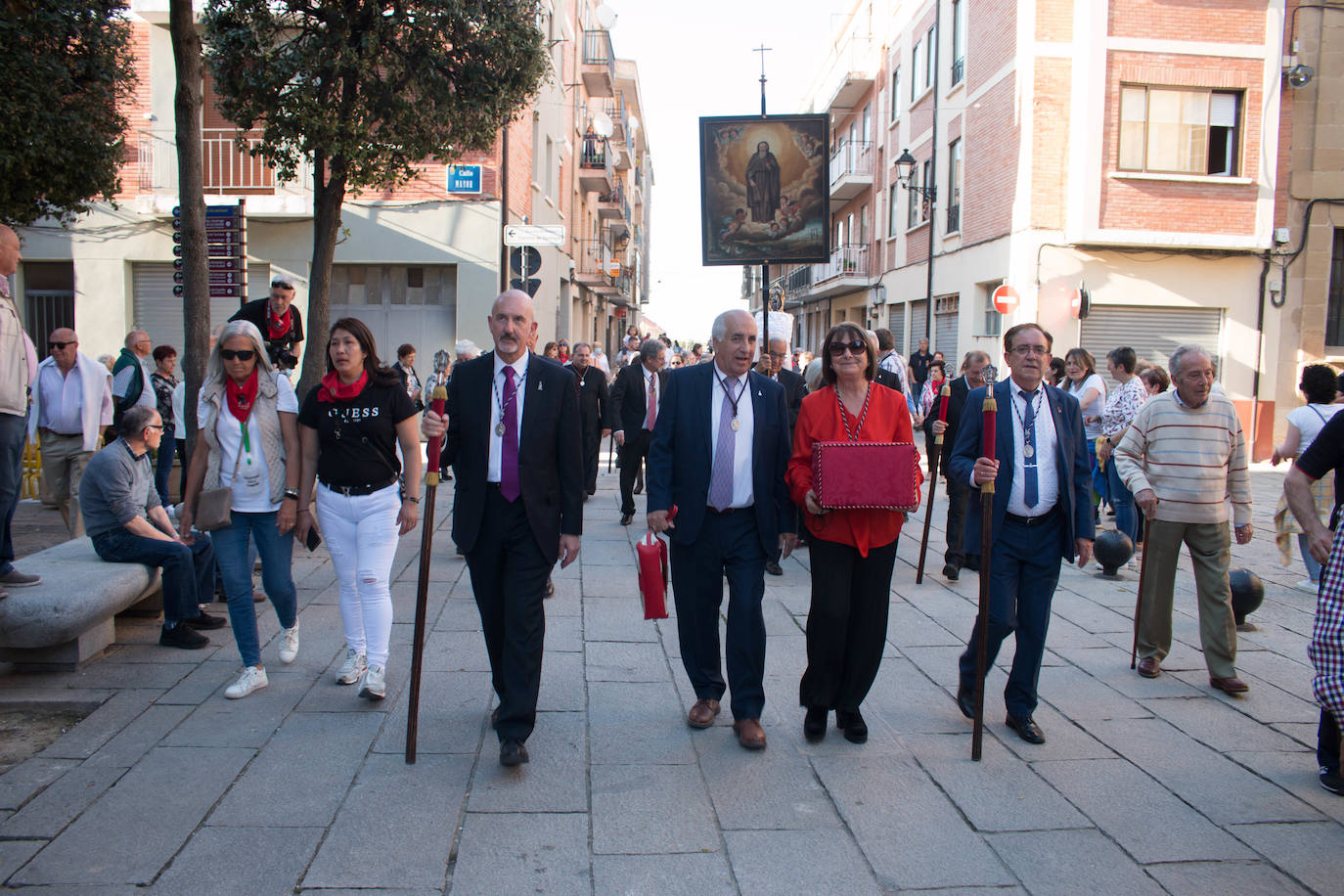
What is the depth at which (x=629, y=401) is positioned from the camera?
10.6m

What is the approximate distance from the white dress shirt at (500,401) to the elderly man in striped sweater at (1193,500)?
11.3 ft

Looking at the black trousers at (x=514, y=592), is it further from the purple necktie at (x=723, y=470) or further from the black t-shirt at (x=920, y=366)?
the black t-shirt at (x=920, y=366)

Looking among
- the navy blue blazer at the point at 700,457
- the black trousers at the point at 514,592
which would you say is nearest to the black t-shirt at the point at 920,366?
the navy blue blazer at the point at 700,457

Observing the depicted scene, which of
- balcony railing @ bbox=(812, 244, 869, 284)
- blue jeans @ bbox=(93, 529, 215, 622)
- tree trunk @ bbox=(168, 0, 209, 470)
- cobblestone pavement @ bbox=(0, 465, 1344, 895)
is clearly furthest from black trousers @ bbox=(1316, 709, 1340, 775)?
balcony railing @ bbox=(812, 244, 869, 284)

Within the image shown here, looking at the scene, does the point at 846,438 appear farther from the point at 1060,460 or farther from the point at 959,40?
the point at 959,40

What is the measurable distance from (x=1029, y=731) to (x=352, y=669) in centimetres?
339

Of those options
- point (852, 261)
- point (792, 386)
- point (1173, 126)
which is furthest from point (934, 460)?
point (852, 261)

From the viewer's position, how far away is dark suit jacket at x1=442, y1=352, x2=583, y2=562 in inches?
168

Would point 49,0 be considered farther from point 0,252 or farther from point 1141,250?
point 1141,250

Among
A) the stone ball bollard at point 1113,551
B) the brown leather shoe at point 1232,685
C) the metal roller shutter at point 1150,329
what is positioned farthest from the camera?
the metal roller shutter at point 1150,329

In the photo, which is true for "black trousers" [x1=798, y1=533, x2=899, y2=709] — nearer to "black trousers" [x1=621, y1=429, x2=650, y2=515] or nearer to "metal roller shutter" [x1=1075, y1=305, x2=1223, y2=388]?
"black trousers" [x1=621, y1=429, x2=650, y2=515]

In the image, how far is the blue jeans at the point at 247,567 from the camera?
16.4 ft

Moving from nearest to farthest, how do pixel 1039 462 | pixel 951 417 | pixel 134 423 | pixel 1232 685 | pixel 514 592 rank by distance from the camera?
pixel 514 592 → pixel 1039 462 → pixel 1232 685 → pixel 134 423 → pixel 951 417

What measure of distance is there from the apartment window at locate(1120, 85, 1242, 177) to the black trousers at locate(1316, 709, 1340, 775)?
15.9m
